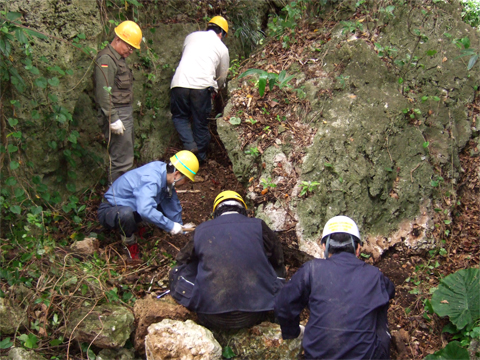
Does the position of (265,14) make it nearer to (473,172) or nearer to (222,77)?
(222,77)

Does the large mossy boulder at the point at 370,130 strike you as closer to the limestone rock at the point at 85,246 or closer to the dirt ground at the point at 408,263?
the dirt ground at the point at 408,263

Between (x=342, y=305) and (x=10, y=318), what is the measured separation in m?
2.57

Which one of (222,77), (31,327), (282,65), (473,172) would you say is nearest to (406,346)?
(473,172)

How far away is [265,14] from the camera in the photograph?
7191 millimetres

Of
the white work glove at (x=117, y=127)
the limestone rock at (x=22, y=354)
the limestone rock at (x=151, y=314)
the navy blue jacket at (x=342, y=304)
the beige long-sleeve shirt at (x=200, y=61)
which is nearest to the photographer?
the navy blue jacket at (x=342, y=304)

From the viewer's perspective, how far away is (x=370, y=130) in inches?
193

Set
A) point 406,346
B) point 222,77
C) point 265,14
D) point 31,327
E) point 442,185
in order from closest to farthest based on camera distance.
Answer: point 31,327
point 406,346
point 442,185
point 222,77
point 265,14

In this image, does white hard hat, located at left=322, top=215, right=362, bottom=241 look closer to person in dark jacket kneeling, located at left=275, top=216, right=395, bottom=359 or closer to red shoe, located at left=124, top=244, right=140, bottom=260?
person in dark jacket kneeling, located at left=275, top=216, right=395, bottom=359

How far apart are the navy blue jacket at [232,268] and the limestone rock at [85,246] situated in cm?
152

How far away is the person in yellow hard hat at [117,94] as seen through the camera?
15.8 ft

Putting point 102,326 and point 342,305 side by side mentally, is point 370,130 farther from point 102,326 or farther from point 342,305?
point 102,326

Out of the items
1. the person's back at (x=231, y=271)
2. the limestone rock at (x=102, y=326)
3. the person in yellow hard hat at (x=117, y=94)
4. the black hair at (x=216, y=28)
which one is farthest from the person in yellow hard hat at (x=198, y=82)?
the limestone rock at (x=102, y=326)

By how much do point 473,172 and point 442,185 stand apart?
0.59 m

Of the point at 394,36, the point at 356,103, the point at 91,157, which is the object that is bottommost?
the point at 91,157
